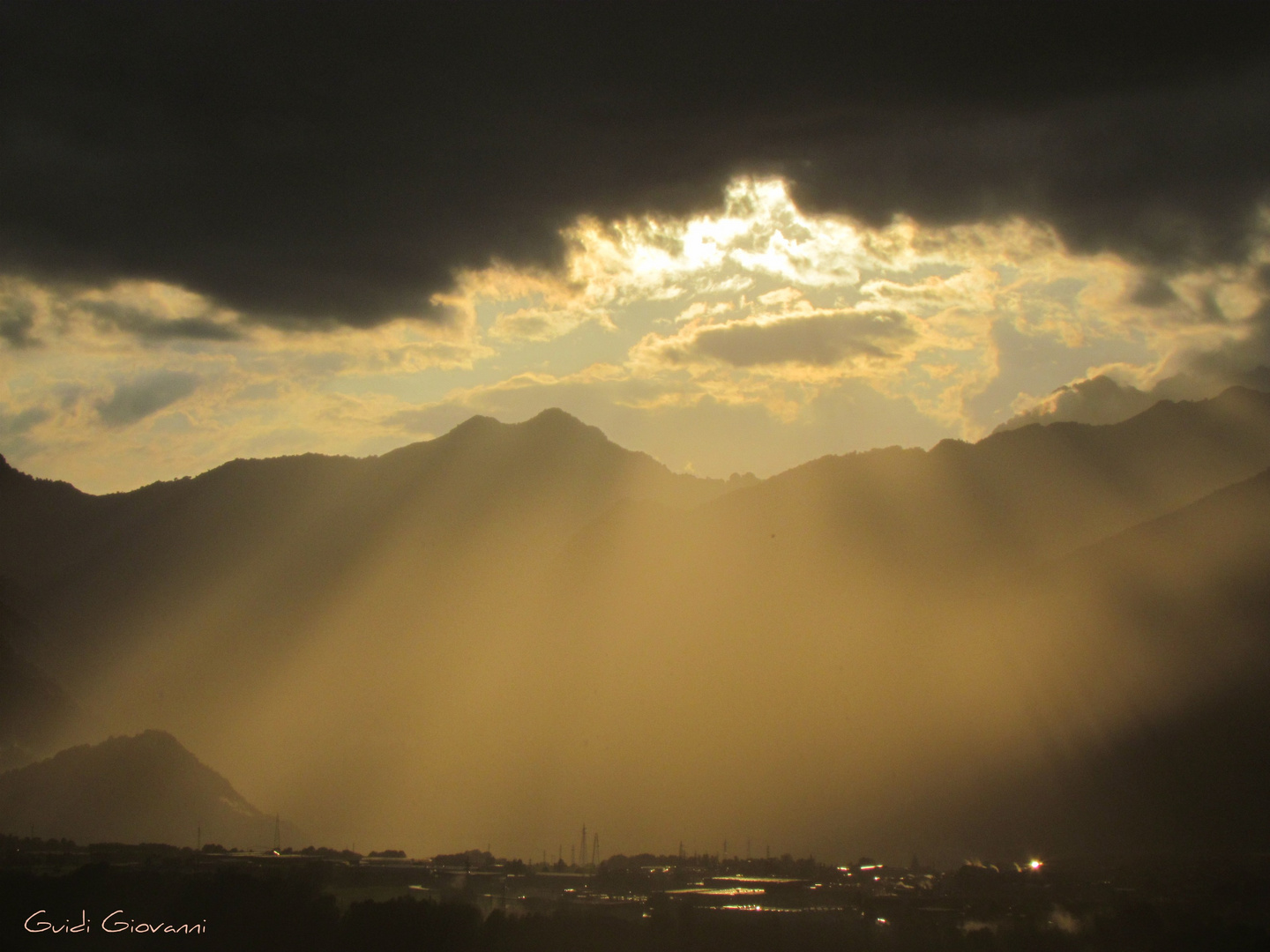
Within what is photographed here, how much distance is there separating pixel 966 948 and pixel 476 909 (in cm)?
3767

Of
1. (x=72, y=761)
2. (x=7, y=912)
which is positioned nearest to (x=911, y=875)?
(x=7, y=912)

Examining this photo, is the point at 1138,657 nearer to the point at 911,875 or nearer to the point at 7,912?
the point at 911,875

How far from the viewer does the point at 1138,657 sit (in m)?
156

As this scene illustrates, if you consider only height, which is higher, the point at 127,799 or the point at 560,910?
the point at 127,799

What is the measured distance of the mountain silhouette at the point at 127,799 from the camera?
120 metres

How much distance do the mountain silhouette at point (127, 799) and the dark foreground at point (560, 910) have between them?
2002 cm

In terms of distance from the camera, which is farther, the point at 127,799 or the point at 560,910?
the point at 127,799

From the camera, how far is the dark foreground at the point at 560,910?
240 feet

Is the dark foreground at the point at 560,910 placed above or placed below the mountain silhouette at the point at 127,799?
below

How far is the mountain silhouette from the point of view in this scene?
11962 centimetres

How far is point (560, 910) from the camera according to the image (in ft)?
274

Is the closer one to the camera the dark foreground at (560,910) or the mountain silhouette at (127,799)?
the dark foreground at (560,910)

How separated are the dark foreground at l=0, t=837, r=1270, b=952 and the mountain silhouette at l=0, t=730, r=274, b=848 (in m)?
20.0

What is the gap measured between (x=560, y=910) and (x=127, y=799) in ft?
252
